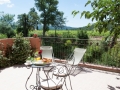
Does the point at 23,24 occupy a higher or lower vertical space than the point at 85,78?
higher

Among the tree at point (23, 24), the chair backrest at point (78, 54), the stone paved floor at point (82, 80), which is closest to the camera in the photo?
the stone paved floor at point (82, 80)

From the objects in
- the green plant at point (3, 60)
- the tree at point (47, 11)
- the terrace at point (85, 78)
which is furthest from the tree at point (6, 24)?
the terrace at point (85, 78)

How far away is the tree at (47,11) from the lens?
31500 mm

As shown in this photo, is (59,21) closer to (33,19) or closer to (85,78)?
(33,19)

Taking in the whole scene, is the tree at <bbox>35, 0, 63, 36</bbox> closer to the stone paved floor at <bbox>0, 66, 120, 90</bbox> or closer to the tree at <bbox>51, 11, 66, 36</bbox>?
the tree at <bbox>51, 11, 66, 36</bbox>

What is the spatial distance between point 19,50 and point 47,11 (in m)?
26.3

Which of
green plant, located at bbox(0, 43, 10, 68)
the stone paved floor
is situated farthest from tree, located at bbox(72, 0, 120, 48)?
green plant, located at bbox(0, 43, 10, 68)

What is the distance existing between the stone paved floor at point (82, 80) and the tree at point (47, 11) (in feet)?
86.2

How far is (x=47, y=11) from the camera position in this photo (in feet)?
104

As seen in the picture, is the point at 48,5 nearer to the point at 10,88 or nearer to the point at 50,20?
the point at 50,20

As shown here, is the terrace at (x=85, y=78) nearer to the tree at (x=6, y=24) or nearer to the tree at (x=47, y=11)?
the tree at (x=6, y=24)

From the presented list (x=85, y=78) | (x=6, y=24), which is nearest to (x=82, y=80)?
(x=85, y=78)

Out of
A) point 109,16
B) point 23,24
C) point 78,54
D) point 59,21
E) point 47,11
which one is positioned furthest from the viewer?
point 59,21

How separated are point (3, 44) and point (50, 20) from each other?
26.6 m
